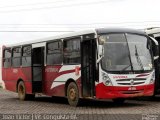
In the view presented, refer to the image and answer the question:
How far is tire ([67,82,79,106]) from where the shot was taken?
19369 mm

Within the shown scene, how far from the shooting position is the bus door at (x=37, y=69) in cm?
2330

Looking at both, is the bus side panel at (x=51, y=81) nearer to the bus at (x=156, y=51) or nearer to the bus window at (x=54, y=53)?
the bus window at (x=54, y=53)

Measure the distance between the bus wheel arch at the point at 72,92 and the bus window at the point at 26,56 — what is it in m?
4.64

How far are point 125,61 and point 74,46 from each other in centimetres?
244

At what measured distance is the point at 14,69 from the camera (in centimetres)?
2603

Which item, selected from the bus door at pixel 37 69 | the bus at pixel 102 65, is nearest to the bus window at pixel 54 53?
the bus at pixel 102 65

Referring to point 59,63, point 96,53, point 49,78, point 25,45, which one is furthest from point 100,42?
point 25,45

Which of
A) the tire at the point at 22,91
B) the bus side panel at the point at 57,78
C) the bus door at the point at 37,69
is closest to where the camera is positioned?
the bus side panel at the point at 57,78

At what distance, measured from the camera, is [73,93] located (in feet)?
64.3

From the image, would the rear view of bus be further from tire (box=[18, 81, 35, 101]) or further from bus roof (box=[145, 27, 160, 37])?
tire (box=[18, 81, 35, 101])

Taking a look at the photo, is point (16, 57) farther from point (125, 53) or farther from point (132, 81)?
point (132, 81)

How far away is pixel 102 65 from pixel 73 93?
219 cm

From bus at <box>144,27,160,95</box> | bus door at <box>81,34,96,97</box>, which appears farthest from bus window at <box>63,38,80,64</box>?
bus at <box>144,27,160,95</box>

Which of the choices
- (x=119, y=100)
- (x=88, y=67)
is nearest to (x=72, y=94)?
(x=88, y=67)
